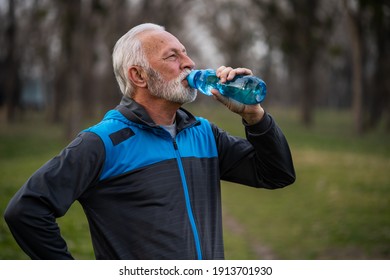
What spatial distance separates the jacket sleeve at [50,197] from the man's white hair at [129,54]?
51 cm

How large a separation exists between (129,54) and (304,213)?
27.7ft

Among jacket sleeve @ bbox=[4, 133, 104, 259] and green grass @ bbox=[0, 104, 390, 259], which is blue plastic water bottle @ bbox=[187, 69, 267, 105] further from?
green grass @ bbox=[0, 104, 390, 259]

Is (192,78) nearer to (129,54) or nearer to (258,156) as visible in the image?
(129,54)

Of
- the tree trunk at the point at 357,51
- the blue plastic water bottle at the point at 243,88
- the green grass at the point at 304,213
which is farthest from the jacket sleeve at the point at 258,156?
the tree trunk at the point at 357,51

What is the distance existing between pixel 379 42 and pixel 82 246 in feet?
81.3

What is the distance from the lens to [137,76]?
112 inches

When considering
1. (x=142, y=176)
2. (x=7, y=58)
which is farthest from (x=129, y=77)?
(x=7, y=58)

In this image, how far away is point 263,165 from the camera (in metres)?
2.90

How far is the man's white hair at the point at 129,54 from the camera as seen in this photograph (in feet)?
9.19

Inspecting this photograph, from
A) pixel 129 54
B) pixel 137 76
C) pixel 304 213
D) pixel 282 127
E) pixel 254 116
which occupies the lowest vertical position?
pixel 304 213

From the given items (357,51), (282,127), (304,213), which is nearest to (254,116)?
(304,213)

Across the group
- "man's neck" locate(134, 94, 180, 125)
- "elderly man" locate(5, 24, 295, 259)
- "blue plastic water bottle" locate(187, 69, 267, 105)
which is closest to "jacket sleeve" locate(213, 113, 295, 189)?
"elderly man" locate(5, 24, 295, 259)

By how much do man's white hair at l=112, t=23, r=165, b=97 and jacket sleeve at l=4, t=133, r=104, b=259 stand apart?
509 mm

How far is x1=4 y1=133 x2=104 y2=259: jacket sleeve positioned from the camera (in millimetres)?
2350
